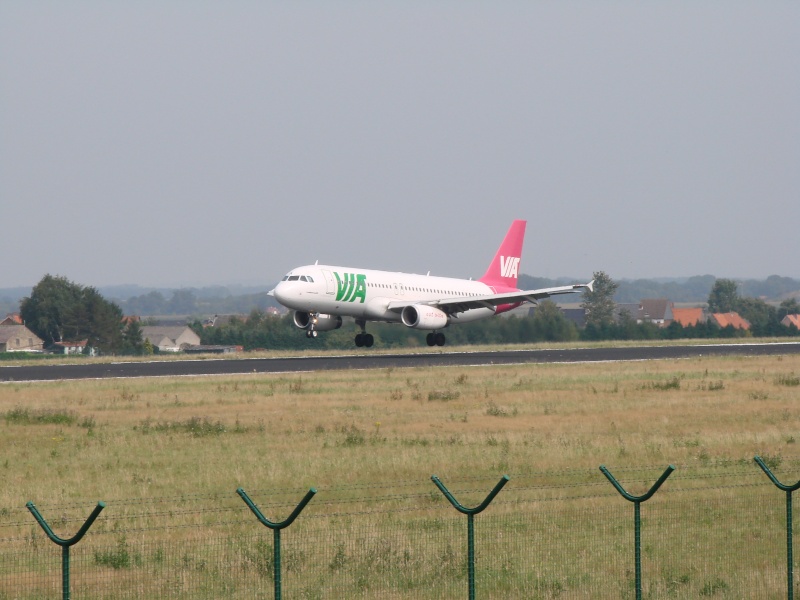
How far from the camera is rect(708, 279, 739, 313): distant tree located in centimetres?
15562

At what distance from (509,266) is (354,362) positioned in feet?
78.1

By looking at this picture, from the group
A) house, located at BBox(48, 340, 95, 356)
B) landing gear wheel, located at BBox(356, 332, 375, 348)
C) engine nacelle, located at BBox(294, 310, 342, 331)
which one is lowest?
house, located at BBox(48, 340, 95, 356)

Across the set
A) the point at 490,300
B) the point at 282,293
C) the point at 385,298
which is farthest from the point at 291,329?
the point at 282,293

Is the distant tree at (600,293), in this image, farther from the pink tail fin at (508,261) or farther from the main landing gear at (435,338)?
the main landing gear at (435,338)

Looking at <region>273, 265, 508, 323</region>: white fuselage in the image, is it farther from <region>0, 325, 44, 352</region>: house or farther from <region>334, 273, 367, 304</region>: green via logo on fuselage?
<region>0, 325, 44, 352</region>: house

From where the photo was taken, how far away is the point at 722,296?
163250 mm

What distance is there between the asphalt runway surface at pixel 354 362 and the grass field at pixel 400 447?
6.19 m

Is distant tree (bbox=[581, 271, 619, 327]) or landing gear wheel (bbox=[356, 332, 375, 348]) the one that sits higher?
distant tree (bbox=[581, 271, 619, 327])

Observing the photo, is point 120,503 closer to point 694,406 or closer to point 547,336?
point 694,406

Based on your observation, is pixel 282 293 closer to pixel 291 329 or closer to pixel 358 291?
pixel 358 291

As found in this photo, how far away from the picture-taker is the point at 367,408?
104 feet

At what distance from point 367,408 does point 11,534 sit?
16103mm

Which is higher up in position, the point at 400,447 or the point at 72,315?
the point at 72,315

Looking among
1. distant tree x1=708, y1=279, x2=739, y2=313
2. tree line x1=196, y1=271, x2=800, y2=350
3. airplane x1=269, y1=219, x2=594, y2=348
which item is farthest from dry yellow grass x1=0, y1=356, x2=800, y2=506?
distant tree x1=708, y1=279, x2=739, y2=313
